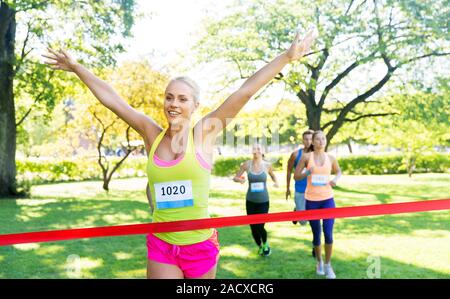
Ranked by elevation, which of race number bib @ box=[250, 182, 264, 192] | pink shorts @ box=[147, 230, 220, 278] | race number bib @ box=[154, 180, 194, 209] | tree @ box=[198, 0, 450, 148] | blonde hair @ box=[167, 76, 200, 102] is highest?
tree @ box=[198, 0, 450, 148]

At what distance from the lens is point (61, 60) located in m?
2.82

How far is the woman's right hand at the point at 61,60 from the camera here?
2.78 meters

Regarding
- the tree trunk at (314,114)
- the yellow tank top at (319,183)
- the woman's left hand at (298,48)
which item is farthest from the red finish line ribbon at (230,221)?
the tree trunk at (314,114)

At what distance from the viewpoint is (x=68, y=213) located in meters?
12.9

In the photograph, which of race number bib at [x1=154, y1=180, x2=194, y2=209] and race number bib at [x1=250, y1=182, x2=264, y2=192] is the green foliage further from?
race number bib at [x1=154, y1=180, x2=194, y2=209]

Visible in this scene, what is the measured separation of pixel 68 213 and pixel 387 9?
46.6ft

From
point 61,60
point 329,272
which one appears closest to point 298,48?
point 61,60

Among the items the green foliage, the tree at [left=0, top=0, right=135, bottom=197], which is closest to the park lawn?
the tree at [left=0, top=0, right=135, bottom=197]

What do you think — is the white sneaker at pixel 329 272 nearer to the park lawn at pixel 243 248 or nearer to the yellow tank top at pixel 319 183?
the park lawn at pixel 243 248

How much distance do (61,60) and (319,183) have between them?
11.4 ft

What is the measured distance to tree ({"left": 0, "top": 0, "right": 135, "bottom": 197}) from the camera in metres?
15.2

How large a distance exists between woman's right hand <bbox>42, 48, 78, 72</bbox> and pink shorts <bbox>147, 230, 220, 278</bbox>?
100 cm
